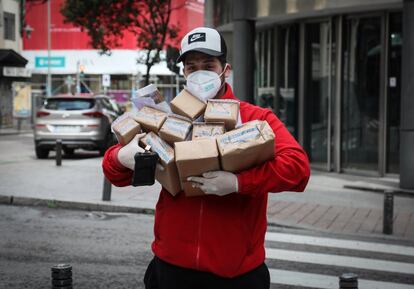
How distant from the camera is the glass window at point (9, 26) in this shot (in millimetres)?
41094

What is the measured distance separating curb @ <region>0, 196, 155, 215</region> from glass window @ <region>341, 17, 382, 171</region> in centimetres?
616

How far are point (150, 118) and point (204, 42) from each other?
394 mm

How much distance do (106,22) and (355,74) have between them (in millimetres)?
13683

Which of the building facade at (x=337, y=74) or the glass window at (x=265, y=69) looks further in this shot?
the glass window at (x=265, y=69)

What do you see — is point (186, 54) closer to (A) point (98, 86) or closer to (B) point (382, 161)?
(B) point (382, 161)

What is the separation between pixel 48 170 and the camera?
1448 cm

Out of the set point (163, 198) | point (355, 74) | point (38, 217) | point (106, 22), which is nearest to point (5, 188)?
point (38, 217)

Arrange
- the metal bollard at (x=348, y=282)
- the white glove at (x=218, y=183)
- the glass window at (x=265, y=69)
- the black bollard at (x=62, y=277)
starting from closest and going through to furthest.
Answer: the white glove at (x=218, y=183) → the black bollard at (x=62, y=277) → the metal bollard at (x=348, y=282) → the glass window at (x=265, y=69)

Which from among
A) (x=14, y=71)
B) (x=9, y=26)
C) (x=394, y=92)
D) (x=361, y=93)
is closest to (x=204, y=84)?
(x=394, y=92)

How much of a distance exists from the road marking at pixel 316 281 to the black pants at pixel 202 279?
10.9 feet

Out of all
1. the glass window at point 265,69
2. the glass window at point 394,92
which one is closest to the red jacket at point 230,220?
the glass window at point 394,92

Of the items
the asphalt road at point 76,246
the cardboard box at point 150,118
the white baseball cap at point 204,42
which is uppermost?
the white baseball cap at point 204,42

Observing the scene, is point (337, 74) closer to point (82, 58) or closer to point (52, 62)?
point (82, 58)

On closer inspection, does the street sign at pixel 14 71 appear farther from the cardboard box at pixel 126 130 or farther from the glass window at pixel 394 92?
the cardboard box at pixel 126 130
